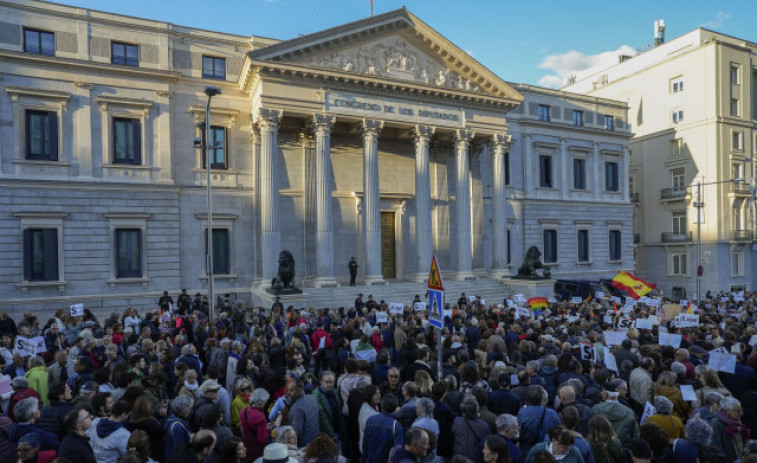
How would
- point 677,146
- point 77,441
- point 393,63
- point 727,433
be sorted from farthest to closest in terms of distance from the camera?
point 677,146
point 393,63
point 727,433
point 77,441

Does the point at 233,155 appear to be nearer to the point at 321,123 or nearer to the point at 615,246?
the point at 321,123

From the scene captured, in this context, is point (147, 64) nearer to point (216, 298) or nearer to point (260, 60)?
point (260, 60)

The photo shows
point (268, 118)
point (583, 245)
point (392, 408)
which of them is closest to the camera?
point (392, 408)

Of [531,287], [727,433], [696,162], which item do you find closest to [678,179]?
[696,162]

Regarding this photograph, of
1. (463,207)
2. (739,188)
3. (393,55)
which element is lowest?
(463,207)

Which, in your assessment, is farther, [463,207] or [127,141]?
[463,207]

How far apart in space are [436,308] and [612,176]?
38516 millimetres

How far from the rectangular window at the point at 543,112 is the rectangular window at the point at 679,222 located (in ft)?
58.7

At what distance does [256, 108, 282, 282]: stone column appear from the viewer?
26141 millimetres

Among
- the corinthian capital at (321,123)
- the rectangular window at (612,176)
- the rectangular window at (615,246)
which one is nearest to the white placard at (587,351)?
the corinthian capital at (321,123)

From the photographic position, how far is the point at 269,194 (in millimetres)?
26250

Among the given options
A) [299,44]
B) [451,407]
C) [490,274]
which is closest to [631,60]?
[490,274]

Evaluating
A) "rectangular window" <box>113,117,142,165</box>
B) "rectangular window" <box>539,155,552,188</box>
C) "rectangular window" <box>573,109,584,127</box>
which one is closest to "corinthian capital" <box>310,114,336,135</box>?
"rectangular window" <box>113,117,142,165</box>

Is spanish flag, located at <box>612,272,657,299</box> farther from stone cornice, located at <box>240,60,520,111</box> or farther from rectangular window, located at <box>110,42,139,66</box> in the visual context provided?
rectangular window, located at <box>110,42,139,66</box>
